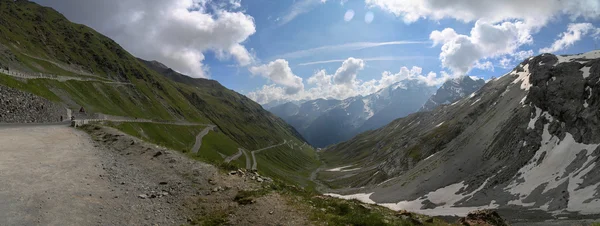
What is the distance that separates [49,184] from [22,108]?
36.7m

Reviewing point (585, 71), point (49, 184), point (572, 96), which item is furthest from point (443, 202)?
point (49, 184)

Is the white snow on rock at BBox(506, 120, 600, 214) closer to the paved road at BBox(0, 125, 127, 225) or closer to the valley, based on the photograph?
the valley

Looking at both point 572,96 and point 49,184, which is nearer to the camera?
point 49,184

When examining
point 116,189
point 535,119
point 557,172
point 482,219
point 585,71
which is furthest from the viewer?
point 535,119

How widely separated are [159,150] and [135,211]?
12362mm

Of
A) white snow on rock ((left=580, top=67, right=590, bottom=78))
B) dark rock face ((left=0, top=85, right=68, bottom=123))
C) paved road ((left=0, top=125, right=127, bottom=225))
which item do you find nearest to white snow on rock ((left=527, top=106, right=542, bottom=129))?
white snow on rock ((left=580, top=67, right=590, bottom=78))

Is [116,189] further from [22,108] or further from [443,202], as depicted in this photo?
[443,202]

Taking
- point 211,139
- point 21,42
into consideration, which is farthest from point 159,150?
point 21,42

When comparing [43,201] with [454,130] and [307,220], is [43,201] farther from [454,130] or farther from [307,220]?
[454,130]

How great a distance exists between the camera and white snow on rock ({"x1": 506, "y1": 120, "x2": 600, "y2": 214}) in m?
63.0

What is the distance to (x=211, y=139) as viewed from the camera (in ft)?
502

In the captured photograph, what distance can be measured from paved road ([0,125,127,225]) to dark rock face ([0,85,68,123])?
50.4 ft

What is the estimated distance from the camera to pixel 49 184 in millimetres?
17625

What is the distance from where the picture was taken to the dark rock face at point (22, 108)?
1594 inches
